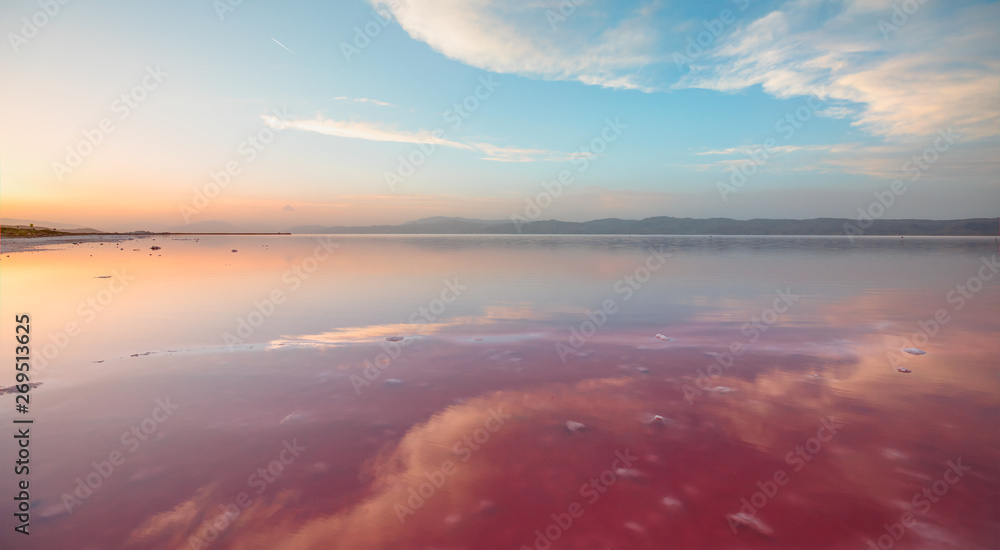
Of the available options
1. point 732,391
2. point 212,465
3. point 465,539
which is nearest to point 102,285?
point 212,465

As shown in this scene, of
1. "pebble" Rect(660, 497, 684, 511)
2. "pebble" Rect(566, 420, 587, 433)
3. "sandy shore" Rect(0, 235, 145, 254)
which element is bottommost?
"pebble" Rect(660, 497, 684, 511)

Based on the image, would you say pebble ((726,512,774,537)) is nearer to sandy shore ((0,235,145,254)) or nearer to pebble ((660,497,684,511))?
pebble ((660,497,684,511))

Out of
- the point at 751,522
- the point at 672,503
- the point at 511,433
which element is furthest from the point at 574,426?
the point at 751,522

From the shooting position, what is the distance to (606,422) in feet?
23.7

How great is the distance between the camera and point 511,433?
690 centimetres

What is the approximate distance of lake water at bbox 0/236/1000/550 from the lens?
4789mm

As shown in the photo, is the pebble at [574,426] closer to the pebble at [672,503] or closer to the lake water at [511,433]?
the lake water at [511,433]

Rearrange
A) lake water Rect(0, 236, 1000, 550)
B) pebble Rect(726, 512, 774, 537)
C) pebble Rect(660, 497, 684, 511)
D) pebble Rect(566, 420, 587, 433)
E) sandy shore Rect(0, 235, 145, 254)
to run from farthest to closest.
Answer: sandy shore Rect(0, 235, 145, 254), pebble Rect(566, 420, 587, 433), pebble Rect(660, 497, 684, 511), lake water Rect(0, 236, 1000, 550), pebble Rect(726, 512, 774, 537)

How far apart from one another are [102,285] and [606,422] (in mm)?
28918

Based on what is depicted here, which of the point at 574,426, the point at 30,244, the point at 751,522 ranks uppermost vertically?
the point at 30,244

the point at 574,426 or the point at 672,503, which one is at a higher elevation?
the point at 574,426

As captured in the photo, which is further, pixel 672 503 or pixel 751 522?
pixel 672 503

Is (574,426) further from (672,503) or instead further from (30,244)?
(30,244)

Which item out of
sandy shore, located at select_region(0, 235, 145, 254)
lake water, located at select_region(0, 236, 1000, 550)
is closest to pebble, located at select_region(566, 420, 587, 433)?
lake water, located at select_region(0, 236, 1000, 550)
